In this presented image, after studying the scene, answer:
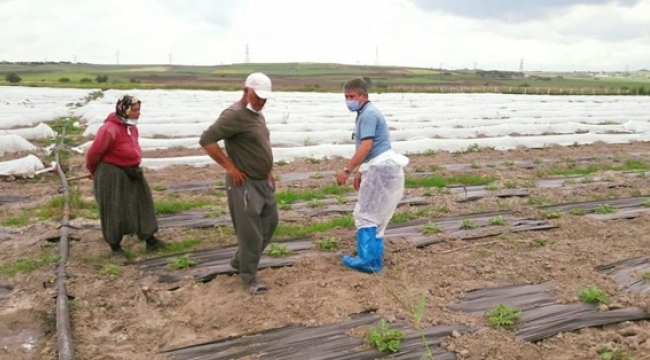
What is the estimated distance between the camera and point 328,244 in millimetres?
5480

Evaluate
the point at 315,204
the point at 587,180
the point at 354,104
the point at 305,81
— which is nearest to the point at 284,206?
the point at 315,204

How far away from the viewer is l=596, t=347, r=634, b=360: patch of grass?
3445mm

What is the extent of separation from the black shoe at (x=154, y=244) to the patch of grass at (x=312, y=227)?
129 cm

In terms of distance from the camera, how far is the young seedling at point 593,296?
13.6ft

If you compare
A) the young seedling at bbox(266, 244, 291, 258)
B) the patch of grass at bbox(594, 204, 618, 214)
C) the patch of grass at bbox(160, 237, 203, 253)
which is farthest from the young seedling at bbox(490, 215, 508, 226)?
the patch of grass at bbox(160, 237, 203, 253)

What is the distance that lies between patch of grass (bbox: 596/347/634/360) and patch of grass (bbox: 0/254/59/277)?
476cm

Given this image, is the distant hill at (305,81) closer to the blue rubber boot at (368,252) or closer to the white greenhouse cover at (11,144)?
the white greenhouse cover at (11,144)

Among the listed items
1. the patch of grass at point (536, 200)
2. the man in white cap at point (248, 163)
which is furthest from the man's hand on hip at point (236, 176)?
the patch of grass at point (536, 200)

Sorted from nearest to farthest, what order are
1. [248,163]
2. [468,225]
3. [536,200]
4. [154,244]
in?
[248,163] → [154,244] → [468,225] → [536,200]

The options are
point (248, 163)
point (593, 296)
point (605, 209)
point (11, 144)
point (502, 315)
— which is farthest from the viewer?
point (11, 144)

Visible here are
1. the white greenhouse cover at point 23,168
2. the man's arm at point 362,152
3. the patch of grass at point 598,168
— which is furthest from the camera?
the patch of grass at point 598,168

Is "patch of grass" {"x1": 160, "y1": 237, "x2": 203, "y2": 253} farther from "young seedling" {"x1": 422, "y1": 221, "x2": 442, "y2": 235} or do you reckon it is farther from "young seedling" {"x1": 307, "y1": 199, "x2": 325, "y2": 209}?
"young seedling" {"x1": 422, "y1": 221, "x2": 442, "y2": 235}

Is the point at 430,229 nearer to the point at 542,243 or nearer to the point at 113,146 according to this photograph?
the point at 542,243

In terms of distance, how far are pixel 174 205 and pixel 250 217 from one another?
3.27 metres
